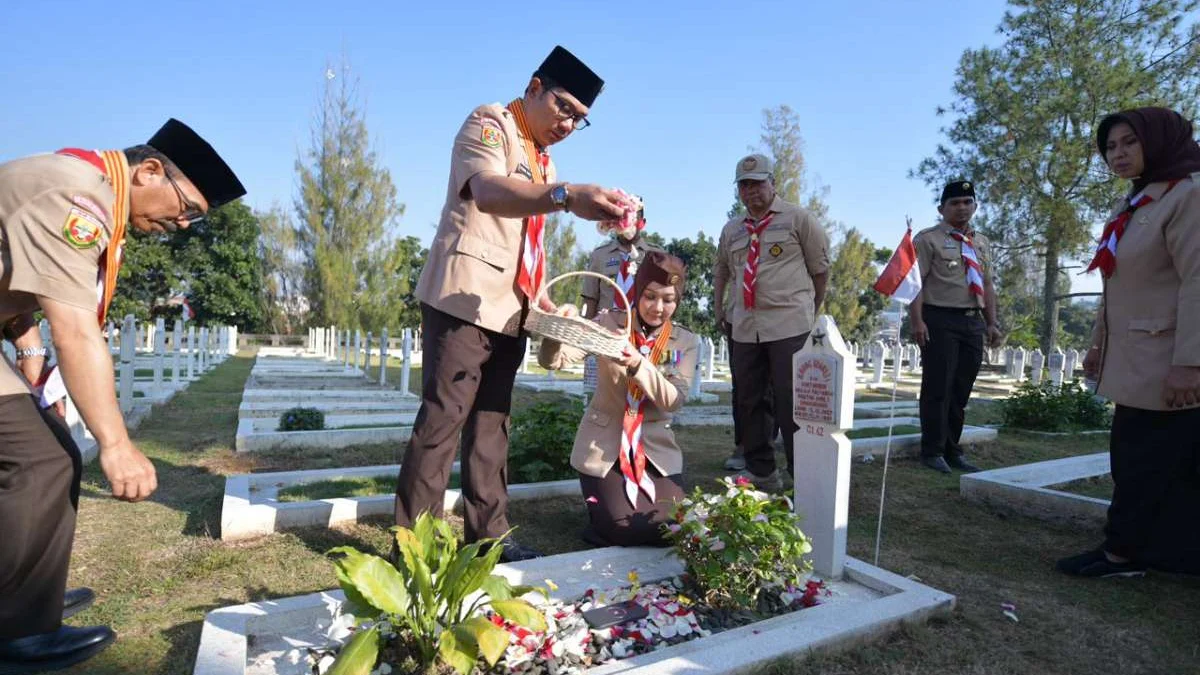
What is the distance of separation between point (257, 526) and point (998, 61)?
26512 mm

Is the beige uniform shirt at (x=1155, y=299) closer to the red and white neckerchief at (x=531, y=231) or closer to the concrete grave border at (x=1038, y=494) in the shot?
the concrete grave border at (x=1038, y=494)

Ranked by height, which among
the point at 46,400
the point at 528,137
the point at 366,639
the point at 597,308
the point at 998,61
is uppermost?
the point at 998,61

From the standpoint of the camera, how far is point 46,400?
271 cm

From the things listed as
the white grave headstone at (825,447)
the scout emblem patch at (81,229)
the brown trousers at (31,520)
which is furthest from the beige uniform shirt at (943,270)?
the brown trousers at (31,520)

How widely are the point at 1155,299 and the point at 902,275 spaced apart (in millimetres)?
1062

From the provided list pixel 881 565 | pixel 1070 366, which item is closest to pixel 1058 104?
A: pixel 1070 366

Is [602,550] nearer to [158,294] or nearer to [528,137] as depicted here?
[528,137]

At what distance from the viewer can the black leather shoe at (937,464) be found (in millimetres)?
5520

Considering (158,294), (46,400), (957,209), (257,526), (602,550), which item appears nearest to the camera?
(46,400)

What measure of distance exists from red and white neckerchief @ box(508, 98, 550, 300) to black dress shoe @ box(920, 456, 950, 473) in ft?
13.2

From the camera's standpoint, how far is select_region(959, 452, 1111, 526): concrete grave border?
407 centimetres

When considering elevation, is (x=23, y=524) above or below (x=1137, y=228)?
below

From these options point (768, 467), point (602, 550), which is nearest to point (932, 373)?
point (768, 467)

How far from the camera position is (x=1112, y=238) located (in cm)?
336
